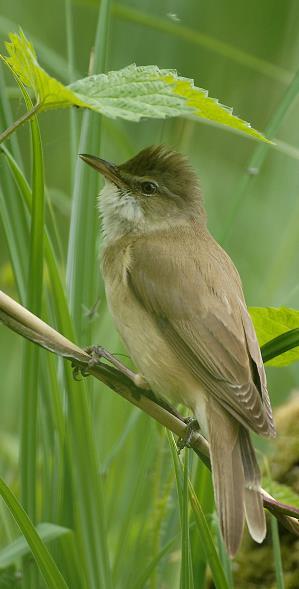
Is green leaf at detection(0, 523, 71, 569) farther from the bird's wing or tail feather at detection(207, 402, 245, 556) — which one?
the bird's wing

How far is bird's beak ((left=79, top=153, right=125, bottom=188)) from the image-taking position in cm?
273

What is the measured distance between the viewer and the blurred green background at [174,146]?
2971 mm

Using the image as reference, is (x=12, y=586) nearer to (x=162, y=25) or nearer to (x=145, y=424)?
(x=145, y=424)

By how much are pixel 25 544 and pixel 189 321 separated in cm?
86

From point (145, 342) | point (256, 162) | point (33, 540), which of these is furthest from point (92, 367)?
point (256, 162)

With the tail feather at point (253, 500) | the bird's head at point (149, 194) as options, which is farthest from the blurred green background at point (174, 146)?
the tail feather at point (253, 500)

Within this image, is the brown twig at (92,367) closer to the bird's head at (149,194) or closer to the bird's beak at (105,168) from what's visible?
the bird's beak at (105,168)

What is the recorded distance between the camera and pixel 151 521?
299 centimetres

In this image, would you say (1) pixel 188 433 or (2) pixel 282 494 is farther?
(2) pixel 282 494

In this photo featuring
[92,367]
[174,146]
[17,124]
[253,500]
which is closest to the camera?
[17,124]

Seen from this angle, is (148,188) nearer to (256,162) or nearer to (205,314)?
(256,162)

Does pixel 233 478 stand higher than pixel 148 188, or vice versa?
pixel 148 188

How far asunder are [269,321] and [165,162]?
1244 millimetres

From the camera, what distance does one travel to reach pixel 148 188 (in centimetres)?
355
